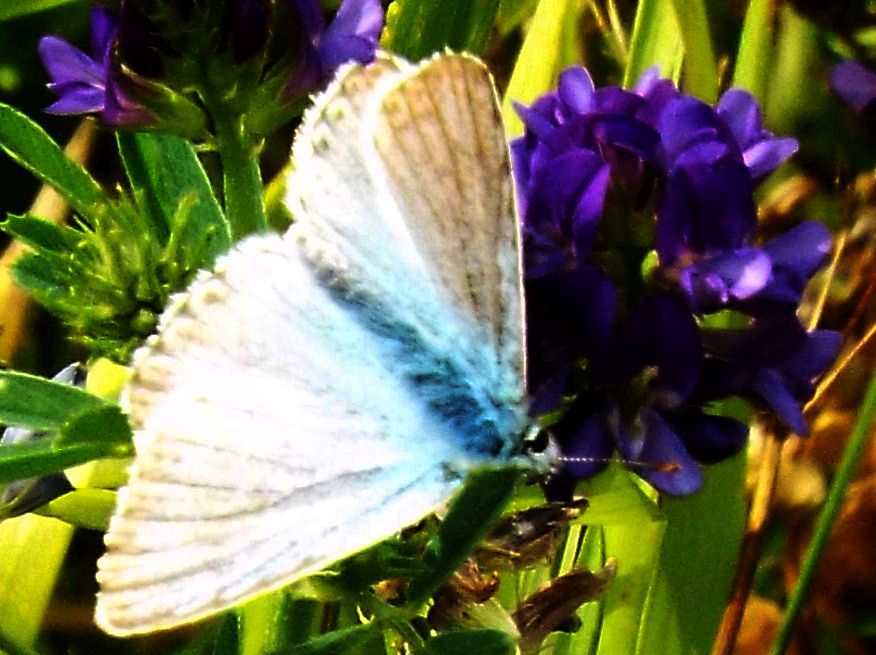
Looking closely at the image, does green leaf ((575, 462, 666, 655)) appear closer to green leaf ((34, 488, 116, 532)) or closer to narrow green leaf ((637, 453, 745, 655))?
narrow green leaf ((637, 453, 745, 655))

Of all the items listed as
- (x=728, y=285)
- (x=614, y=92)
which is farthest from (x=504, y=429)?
(x=614, y=92)

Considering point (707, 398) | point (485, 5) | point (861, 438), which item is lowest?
point (861, 438)

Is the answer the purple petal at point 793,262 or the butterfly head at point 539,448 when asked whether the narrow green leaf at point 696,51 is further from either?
the butterfly head at point 539,448

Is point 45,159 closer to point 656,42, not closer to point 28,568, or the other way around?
point 28,568

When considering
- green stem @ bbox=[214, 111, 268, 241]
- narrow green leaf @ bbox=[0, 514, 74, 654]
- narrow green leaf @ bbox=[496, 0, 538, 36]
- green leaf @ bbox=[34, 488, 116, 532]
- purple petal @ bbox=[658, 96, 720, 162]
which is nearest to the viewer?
purple petal @ bbox=[658, 96, 720, 162]

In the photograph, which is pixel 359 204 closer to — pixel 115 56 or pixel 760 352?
pixel 115 56

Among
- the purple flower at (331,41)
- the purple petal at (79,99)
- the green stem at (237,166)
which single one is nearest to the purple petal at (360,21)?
the purple flower at (331,41)

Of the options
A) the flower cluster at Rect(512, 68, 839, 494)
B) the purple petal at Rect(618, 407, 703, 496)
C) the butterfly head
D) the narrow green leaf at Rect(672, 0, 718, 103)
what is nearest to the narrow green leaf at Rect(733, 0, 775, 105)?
the narrow green leaf at Rect(672, 0, 718, 103)
